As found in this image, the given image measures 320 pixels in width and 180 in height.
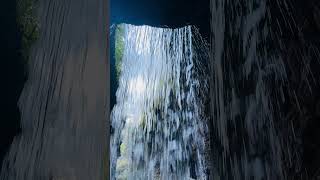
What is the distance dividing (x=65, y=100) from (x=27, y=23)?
304 millimetres

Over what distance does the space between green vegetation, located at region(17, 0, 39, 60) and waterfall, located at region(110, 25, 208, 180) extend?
4114mm

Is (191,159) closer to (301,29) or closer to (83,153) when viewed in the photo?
(83,153)

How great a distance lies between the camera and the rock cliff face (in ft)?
4.80

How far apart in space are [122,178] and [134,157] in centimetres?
58

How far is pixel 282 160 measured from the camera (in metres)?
1.01

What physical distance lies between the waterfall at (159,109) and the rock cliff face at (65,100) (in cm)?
392

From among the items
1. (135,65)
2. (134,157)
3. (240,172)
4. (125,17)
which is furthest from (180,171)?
(240,172)

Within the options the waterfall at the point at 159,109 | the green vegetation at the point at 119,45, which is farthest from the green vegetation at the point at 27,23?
the green vegetation at the point at 119,45

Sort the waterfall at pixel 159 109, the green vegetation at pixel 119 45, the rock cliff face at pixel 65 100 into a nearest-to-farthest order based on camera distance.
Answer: the rock cliff face at pixel 65 100
the waterfall at pixel 159 109
the green vegetation at pixel 119 45

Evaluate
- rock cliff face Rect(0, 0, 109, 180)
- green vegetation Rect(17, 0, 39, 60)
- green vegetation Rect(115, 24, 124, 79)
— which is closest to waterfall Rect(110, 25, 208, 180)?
green vegetation Rect(115, 24, 124, 79)

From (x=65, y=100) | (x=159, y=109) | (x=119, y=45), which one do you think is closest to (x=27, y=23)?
(x=65, y=100)

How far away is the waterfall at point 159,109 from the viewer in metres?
5.99

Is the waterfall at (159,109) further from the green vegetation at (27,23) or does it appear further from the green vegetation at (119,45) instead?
the green vegetation at (27,23)

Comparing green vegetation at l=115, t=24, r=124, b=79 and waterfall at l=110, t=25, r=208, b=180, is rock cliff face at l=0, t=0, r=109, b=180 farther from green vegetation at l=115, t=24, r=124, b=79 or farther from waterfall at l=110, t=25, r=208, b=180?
green vegetation at l=115, t=24, r=124, b=79
